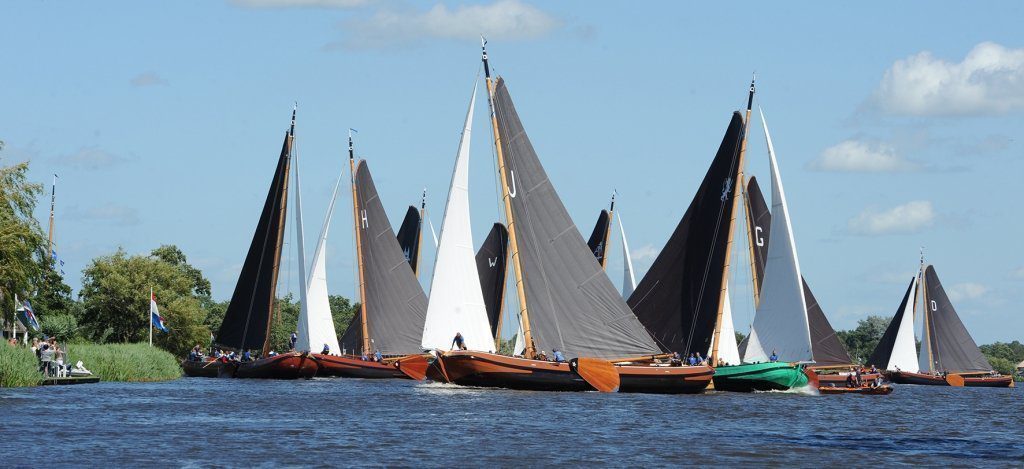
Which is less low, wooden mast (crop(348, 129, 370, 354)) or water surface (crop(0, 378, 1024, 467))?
wooden mast (crop(348, 129, 370, 354))

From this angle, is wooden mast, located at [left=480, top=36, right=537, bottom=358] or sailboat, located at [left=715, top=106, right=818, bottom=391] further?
sailboat, located at [left=715, top=106, right=818, bottom=391]

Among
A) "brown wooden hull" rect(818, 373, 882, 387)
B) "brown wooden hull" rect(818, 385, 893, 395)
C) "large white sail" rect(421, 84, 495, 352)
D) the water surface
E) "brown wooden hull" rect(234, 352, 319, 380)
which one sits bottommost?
the water surface

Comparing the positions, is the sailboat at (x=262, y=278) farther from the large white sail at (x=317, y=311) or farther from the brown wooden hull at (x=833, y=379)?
the brown wooden hull at (x=833, y=379)

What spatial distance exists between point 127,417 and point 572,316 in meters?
23.0

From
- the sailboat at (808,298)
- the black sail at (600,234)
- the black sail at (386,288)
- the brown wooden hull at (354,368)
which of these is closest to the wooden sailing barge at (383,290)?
the black sail at (386,288)

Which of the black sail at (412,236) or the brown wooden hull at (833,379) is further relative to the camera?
the black sail at (412,236)

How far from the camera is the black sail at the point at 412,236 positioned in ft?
350

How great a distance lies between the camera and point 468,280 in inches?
2466

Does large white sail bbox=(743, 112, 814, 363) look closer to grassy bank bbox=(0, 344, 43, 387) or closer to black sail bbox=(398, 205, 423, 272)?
grassy bank bbox=(0, 344, 43, 387)

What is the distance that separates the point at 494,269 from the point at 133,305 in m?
31.4

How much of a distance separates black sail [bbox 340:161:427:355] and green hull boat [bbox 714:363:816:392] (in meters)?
28.1

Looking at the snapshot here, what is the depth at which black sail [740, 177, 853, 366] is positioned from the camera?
259 ft

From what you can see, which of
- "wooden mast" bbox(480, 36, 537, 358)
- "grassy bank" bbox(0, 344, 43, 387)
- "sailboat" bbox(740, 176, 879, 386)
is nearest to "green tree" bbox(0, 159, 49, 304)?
"grassy bank" bbox(0, 344, 43, 387)

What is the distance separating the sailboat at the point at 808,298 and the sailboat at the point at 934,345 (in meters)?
43.9
